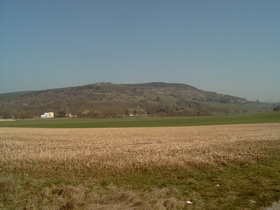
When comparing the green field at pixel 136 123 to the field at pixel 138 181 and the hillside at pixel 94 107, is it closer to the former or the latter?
the hillside at pixel 94 107

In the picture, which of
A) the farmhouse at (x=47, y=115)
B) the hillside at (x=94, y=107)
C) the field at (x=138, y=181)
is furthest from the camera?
the farmhouse at (x=47, y=115)

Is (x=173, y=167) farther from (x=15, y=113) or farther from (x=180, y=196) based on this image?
(x=15, y=113)

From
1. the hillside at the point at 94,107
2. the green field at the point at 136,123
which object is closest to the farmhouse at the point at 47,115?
the hillside at the point at 94,107

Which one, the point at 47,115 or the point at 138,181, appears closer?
the point at 138,181

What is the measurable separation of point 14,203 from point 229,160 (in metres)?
12.8

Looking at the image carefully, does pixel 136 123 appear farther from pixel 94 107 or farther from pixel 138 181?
pixel 138 181

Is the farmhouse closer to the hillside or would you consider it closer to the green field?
the hillside

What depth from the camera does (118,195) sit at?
8898 mm

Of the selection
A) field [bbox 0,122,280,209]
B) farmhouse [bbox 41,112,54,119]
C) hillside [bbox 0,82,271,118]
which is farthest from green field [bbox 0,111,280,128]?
field [bbox 0,122,280,209]

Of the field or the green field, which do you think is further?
the green field

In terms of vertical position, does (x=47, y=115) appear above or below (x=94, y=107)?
below

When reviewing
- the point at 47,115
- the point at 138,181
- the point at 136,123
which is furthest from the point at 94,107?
the point at 138,181

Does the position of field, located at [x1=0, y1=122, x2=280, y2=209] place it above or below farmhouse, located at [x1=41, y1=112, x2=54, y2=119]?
below

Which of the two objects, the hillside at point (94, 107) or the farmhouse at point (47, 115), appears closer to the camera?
the hillside at point (94, 107)
